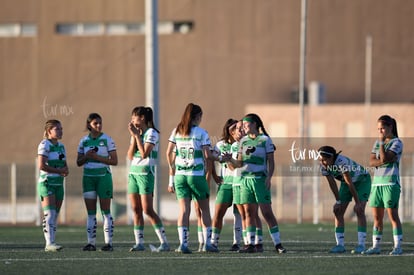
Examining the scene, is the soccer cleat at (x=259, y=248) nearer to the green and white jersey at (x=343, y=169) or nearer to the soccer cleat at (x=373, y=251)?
the green and white jersey at (x=343, y=169)

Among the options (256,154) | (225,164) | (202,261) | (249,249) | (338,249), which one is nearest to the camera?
(202,261)

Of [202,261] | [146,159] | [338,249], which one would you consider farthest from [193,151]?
[338,249]

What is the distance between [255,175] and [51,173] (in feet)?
10.1

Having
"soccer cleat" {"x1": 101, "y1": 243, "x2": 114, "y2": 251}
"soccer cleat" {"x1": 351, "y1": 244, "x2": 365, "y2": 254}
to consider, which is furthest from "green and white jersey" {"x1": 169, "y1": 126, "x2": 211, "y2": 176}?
"soccer cleat" {"x1": 351, "y1": 244, "x2": 365, "y2": 254}

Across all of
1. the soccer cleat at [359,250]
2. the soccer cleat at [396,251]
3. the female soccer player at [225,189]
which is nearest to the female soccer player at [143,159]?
the female soccer player at [225,189]

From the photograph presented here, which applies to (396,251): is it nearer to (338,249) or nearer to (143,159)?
(338,249)

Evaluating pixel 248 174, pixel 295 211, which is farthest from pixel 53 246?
pixel 295 211

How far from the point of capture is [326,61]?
5356cm

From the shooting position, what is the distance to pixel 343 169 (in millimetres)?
A: 16359

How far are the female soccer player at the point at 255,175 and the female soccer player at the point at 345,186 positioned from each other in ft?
2.77

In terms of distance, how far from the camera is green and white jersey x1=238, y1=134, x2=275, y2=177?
16.3 m

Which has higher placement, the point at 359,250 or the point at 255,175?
the point at 255,175

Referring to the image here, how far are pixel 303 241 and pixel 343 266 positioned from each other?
18.2ft

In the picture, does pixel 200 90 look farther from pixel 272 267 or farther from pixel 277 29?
pixel 272 267
